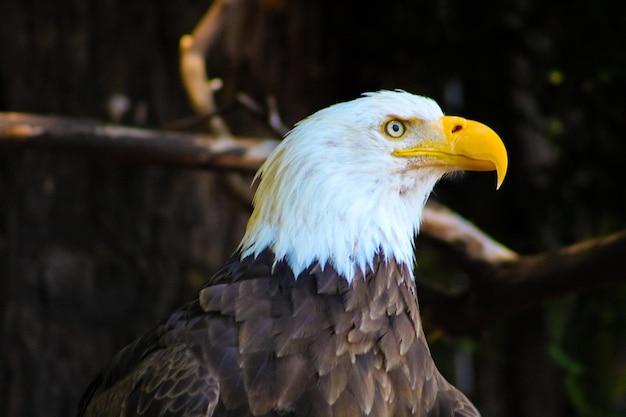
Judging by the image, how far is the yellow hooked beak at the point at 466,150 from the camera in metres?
2.59

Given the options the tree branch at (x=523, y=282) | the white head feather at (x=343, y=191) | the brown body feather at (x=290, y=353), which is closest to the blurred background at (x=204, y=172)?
the tree branch at (x=523, y=282)

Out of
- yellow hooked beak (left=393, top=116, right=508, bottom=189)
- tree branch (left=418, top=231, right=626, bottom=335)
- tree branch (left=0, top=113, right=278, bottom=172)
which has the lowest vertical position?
tree branch (left=418, top=231, right=626, bottom=335)

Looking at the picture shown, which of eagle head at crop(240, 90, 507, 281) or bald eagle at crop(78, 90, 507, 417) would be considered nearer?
bald eagle at crop(78, 90, 507, 417)

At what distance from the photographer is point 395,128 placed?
2.64m

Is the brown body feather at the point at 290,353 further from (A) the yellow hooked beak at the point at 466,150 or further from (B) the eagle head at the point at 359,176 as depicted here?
(A) the yellow hooked beak at the point at 466,150

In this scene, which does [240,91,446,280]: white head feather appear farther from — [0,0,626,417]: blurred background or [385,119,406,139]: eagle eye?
[0,0,626,417]: blurred background

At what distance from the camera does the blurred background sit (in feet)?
14.4

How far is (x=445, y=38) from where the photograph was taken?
468cm

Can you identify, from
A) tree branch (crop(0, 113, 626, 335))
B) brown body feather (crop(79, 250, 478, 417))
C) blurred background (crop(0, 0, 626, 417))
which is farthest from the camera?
blurred background (crop(0, 0, 626, 417))

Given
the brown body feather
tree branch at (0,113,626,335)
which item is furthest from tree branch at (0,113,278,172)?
the brown body feather

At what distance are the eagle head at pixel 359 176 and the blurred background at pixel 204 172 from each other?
172 centimetres

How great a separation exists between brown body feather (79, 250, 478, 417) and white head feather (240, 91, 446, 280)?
0.17ft

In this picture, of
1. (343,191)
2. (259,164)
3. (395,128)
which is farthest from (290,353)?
(259,164)

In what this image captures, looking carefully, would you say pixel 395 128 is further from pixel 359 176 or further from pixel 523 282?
pixel 523 282
